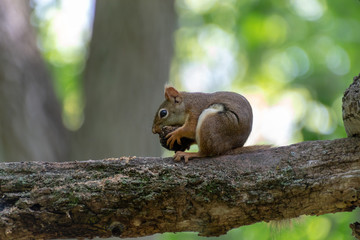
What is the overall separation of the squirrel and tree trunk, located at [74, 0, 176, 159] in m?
2.61

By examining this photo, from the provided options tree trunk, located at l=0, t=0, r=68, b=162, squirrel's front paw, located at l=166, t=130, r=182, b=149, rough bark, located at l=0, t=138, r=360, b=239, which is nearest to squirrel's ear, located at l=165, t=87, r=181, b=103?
squirrel's front paw, located at l=166, t=130, r=182, b=149

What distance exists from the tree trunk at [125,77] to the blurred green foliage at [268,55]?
1044mm

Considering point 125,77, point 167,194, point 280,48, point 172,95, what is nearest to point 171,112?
point 172,95

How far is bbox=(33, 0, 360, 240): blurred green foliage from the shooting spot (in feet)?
22.7

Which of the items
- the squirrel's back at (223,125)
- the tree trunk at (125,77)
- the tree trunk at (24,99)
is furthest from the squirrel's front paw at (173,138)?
the tree trunk at (24,99)

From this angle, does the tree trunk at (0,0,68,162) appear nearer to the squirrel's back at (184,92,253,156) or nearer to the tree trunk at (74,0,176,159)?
the tree trunk at (74,0,176,159)

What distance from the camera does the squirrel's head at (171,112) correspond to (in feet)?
13.0

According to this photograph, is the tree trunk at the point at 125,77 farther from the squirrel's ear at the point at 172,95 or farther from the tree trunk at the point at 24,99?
the squirrel's ear at the point at 172,95

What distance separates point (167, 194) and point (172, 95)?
1.61 metres

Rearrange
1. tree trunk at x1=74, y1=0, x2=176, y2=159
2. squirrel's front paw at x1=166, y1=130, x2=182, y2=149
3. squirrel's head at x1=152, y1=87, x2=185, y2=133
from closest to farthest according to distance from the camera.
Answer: squirrel's front paw at x1=166, y1=130, x2=182, y2=149 → squirrel's head at x1=152, y1=87, x2=185, y2=133 → tree trunk at x1=74, y1=0, x2=176, y2=159

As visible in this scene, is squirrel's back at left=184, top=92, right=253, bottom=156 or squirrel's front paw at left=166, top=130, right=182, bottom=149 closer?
squirrel's back at left=184, top=92, right=253, bottom=156

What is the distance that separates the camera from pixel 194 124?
3469mm

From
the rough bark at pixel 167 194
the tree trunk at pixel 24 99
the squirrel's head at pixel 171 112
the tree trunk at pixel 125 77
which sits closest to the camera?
the rough bark at pixel 167 194

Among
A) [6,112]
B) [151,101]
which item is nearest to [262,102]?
[151,101]
